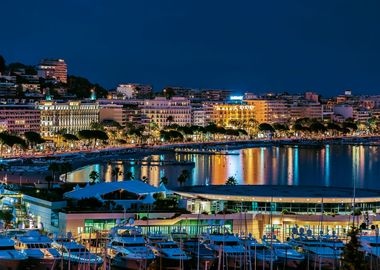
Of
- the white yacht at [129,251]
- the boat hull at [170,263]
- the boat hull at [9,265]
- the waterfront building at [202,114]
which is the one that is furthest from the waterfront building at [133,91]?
the boat hull at [9,265]

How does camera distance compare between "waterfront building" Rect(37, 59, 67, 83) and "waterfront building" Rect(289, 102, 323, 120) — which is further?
"waterfront building" Rect(289, 102, 323, 120)

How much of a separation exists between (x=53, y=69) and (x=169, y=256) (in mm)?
61196

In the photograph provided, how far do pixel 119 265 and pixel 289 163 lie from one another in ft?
92.8

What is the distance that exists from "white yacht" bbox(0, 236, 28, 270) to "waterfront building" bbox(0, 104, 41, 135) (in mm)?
37425

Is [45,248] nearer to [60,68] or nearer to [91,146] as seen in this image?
[91,146]

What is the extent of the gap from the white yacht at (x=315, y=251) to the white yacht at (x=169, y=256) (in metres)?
1.60

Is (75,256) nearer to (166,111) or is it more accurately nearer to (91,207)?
(91,207)

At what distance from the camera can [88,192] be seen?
15266mm

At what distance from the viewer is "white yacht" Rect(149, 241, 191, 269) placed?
1116 cm

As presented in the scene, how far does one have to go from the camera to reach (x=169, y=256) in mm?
11258

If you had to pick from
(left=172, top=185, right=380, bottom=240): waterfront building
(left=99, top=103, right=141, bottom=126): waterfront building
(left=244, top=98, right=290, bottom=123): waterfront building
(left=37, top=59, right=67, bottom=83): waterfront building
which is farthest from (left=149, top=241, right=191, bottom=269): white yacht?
(left=244, top=98, right=290, bottom=123): waterfront building

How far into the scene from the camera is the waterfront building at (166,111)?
6339 cm

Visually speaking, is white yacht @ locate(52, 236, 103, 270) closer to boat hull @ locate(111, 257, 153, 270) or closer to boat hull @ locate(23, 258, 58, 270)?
boat hull @ locate(23, 258, 58, 270)

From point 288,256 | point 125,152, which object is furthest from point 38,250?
point 125,152
